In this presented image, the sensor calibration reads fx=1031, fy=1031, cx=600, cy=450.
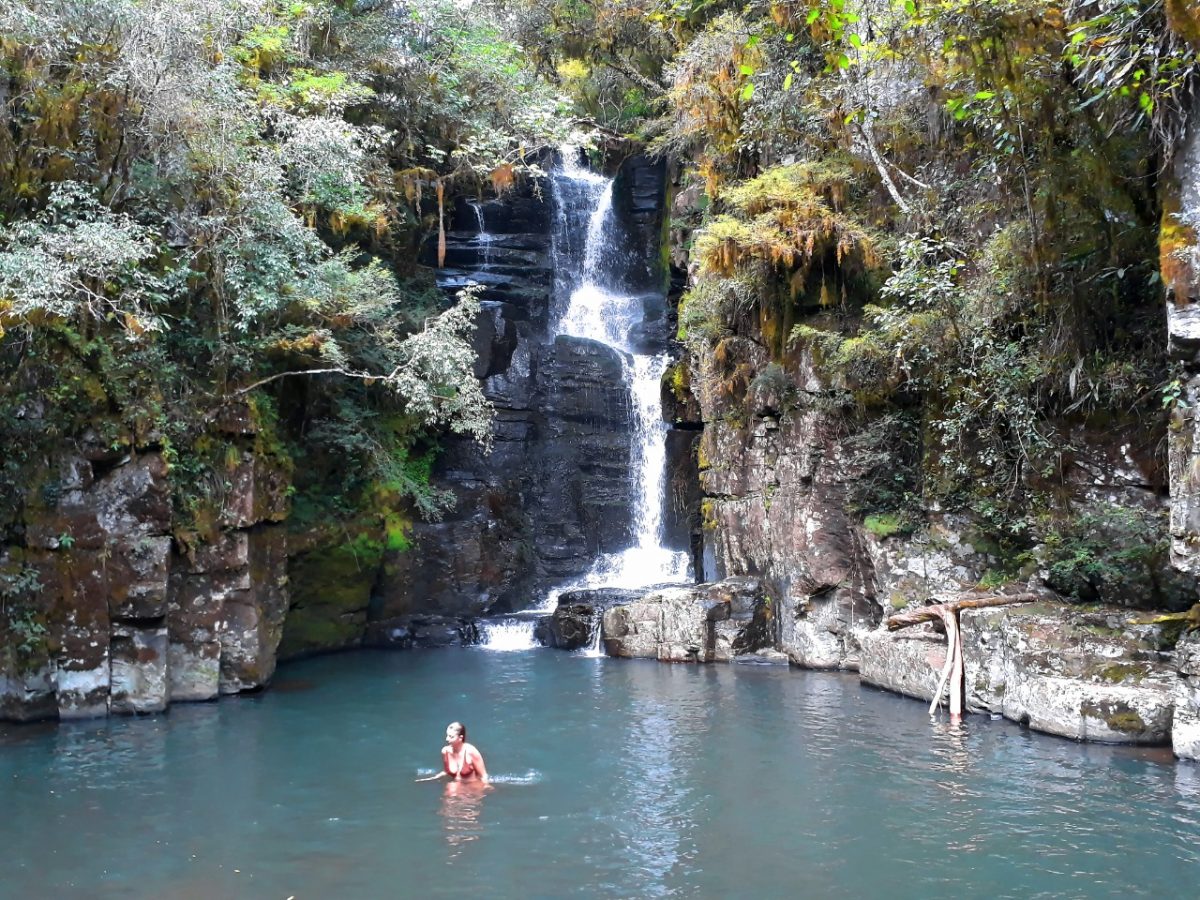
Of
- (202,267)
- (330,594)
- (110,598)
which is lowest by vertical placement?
(330,594)

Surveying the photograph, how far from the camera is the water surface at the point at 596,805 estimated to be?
814 centimetres

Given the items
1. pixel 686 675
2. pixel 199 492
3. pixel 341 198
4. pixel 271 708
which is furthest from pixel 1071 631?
pixel 341 198

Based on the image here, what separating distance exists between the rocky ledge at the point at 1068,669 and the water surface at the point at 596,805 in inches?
11.8

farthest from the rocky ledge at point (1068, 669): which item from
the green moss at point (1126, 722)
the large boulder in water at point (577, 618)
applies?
the large boulder in water at point (577, 618)

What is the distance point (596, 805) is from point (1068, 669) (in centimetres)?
571

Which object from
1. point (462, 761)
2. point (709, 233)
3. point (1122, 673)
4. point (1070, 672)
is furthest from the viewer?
point (709, 233)

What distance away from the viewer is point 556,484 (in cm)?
2375

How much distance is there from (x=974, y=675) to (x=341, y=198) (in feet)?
41.9

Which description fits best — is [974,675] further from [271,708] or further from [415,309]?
[415,309]

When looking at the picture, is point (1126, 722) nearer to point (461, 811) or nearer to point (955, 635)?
point (955, 635)

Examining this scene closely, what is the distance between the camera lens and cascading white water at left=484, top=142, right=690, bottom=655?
74.1 ft

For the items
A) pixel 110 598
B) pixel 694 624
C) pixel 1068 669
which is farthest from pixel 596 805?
pixel 694 624

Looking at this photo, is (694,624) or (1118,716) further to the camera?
(694,624)

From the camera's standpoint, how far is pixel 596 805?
10.0 m
